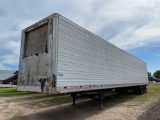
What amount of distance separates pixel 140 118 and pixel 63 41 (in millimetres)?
4627

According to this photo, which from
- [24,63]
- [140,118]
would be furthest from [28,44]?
A: [140,118]

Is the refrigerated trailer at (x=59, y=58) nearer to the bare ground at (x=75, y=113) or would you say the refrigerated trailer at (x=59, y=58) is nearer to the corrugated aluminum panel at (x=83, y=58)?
the corrugated aluminum panel at (x=83, y=58)

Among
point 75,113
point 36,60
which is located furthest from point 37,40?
point 75,113

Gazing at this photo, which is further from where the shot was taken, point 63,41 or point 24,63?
point 24,63

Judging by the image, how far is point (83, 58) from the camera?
24.9ft

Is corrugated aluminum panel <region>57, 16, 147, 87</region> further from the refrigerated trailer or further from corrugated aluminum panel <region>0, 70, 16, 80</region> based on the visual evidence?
corrugated aluminum panel <region>0, 70, 16, 80</region>

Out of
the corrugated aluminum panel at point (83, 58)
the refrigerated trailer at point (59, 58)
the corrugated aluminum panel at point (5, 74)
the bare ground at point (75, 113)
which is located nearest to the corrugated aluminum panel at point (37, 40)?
the refrigerated trailer at point (59, 58)

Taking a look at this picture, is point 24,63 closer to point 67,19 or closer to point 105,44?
point 67,19

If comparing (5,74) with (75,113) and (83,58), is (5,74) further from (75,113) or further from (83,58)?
(83,58)

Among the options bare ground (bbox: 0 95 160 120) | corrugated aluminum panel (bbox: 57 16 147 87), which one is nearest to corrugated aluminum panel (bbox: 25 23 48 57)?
corrugated aluminum panel (bbox: 57 16 147 87)

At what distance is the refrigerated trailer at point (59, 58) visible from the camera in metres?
6.07

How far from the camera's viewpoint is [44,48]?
6570 mm

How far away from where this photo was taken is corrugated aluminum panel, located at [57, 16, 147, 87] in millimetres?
6320

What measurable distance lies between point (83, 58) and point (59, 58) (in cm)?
176
